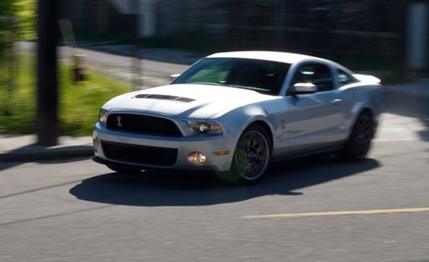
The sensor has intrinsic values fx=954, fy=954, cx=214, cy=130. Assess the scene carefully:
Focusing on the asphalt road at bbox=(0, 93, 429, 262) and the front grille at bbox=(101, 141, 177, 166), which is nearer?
the asphalt road at bbox=(0, 93, 429, 262)

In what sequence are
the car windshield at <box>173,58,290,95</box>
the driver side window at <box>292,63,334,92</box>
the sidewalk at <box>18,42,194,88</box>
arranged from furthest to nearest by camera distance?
the sidewalk at <box>18,42,194,88</box>
the driver side window at <box>292,63,334,92</box>
the car windshield at <box>173,58,290,95</box>

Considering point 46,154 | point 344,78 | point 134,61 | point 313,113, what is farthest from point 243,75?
point 134,61

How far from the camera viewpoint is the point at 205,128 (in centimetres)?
970

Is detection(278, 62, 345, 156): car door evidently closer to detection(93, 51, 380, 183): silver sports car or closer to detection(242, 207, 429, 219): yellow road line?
detection(93, 51, 380, 183): silver sports car

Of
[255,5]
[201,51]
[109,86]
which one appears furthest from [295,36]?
[109,86]

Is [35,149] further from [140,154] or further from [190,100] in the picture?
[190,100]

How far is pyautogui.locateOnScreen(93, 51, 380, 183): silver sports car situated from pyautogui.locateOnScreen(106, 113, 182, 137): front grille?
0.01 meters

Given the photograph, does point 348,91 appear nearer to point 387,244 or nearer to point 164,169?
point 164,169

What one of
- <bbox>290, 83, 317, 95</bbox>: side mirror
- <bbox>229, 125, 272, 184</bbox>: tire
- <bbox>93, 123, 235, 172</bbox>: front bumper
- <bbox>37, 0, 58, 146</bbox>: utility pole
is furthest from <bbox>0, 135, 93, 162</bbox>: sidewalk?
<bbox>290, 83, 317, 95</bbox>: side mirror

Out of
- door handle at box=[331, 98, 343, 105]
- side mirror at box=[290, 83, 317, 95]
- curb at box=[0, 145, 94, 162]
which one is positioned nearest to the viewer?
side mirror at box=[290, 83, 317, 95]

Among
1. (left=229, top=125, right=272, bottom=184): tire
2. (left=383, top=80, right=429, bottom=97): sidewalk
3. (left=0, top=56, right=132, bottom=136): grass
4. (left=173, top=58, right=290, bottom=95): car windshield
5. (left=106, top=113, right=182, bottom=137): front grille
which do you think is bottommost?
(left=383, top=80, right=429, bottom=97): sidewalk

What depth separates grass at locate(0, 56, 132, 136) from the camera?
13680 mm

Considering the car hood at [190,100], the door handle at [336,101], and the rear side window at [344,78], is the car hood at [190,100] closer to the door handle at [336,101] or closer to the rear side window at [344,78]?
the door handle at [336,101]

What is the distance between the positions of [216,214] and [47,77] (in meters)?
4.55
